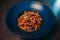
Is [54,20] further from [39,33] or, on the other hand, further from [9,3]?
[9,3]

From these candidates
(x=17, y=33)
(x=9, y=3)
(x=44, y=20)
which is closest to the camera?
(x=17, y=33)

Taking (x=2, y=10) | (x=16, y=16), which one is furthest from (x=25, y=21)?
(x=2, y=10)

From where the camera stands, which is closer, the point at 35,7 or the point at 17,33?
the point at 17,33

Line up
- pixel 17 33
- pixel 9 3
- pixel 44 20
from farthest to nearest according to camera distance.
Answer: pixel 9 3
pixel 44 20
pixel 17 33

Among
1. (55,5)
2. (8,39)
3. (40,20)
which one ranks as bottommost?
(8,39)
